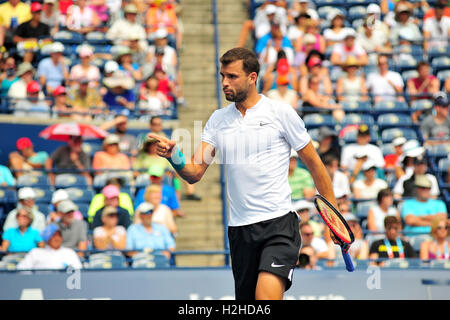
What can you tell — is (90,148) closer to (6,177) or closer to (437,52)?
(6,177)

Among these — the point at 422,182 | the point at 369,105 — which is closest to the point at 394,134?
the point at 369,105

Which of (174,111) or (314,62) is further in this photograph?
(314,62)

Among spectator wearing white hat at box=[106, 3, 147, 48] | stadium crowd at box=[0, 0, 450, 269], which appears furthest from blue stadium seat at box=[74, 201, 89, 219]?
spectator wearing white hat at box=[106, 3, 147, 48]

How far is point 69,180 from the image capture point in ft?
36.6

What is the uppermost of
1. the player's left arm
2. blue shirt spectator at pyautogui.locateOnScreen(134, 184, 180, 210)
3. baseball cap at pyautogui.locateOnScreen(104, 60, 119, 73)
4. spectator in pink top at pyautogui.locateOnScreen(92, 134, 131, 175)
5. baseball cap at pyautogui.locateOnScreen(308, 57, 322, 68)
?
baseball cap at pyautogui.locateOnScreen(308, 57, 322, 68)

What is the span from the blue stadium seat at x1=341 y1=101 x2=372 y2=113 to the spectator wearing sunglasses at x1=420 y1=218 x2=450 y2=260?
3.35m

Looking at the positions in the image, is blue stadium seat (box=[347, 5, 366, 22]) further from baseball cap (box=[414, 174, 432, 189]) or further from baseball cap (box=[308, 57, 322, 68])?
baseball cap (box=[414, 174, 432, 189])

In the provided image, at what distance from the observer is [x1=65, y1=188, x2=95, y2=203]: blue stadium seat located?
10.8 meters

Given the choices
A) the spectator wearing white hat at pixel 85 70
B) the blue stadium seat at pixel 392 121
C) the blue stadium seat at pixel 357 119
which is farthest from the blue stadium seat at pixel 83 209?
the blue stadium seat at pixel 392 121

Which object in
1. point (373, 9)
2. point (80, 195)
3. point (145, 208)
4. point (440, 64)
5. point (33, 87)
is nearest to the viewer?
point (145, 208)

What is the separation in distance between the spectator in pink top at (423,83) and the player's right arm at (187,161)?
28.2 ft

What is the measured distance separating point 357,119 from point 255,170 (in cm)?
767
